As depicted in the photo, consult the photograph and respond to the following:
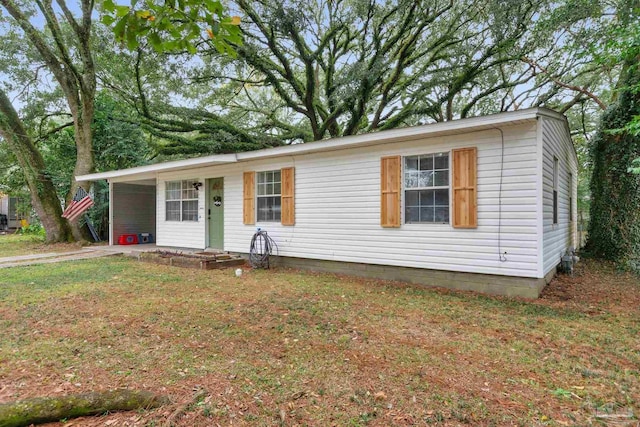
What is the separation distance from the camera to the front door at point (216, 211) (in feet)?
30.1

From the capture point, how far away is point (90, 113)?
12.1 metres

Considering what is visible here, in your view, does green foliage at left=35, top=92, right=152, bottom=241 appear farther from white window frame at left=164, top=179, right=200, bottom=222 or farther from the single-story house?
the single-story house

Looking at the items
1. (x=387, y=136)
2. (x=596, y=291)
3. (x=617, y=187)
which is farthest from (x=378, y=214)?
(x=617, y=187)

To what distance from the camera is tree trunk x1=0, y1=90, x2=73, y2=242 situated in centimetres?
1173

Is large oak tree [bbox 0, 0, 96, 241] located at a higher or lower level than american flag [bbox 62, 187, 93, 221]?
higher

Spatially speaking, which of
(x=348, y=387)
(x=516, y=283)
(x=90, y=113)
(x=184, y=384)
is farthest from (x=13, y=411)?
(x=90, y=113)

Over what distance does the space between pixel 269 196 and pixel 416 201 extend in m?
3.58

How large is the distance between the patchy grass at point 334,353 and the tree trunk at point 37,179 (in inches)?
319

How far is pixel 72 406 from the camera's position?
84.4 inches

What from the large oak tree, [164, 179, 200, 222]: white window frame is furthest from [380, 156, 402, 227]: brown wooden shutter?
the large oak tree

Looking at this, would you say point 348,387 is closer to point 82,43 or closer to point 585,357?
point 585,357

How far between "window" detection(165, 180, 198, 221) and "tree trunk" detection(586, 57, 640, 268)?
32.5ft

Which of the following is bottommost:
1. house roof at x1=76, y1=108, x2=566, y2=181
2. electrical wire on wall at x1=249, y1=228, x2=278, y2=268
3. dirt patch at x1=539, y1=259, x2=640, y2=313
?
dirt patch at x1=539, y1=259, x2=640, y2=313

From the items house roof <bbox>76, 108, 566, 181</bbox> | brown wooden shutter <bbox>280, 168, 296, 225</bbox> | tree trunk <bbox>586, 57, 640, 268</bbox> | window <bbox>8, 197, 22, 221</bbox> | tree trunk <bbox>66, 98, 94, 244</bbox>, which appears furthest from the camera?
window <bbox>8, 197, 22, 221</bbox>
